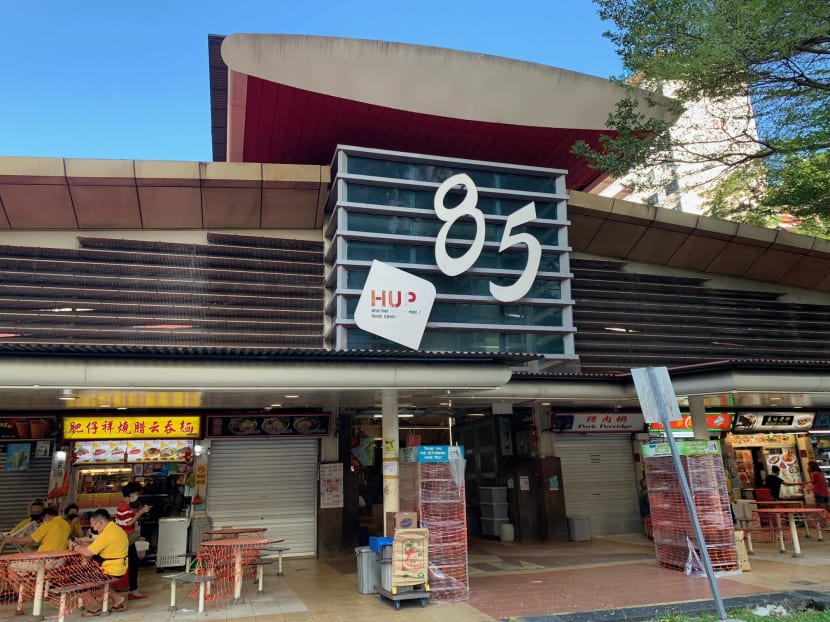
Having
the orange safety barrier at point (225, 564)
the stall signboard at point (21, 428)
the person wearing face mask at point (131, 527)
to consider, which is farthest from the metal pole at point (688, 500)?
the stall signboard at point (21, 428)

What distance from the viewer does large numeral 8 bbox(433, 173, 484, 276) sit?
14344 mm

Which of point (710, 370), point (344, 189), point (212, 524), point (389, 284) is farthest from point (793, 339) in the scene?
point (212, 524)

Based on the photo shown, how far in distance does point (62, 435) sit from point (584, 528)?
12.3 m

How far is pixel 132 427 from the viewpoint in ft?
42.9

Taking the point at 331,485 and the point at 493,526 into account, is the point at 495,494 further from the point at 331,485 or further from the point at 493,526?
the point at 331,485

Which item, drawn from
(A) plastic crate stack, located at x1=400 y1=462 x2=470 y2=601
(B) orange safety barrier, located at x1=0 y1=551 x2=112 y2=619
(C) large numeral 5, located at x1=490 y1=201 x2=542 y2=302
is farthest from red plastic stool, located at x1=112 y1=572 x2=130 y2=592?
(C) large numeral 5, located at x1=490 y1=201 x2=542 y2=302

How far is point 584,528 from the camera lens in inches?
603

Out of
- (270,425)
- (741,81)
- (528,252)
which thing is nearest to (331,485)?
Answer: (270,425)

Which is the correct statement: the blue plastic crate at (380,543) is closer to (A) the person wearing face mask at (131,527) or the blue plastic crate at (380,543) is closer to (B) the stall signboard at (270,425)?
(A) the person wearing face mask at (131,527)

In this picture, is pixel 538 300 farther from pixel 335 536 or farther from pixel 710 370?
pixel 335 536

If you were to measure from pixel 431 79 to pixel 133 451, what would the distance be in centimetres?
1098

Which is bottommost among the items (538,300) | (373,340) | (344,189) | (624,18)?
(373,340)

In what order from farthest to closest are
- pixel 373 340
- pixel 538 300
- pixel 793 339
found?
pixel 793 339, pixel 538 300, pixel 373 340

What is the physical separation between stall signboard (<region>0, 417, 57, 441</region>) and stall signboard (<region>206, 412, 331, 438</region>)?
11.4 feet
